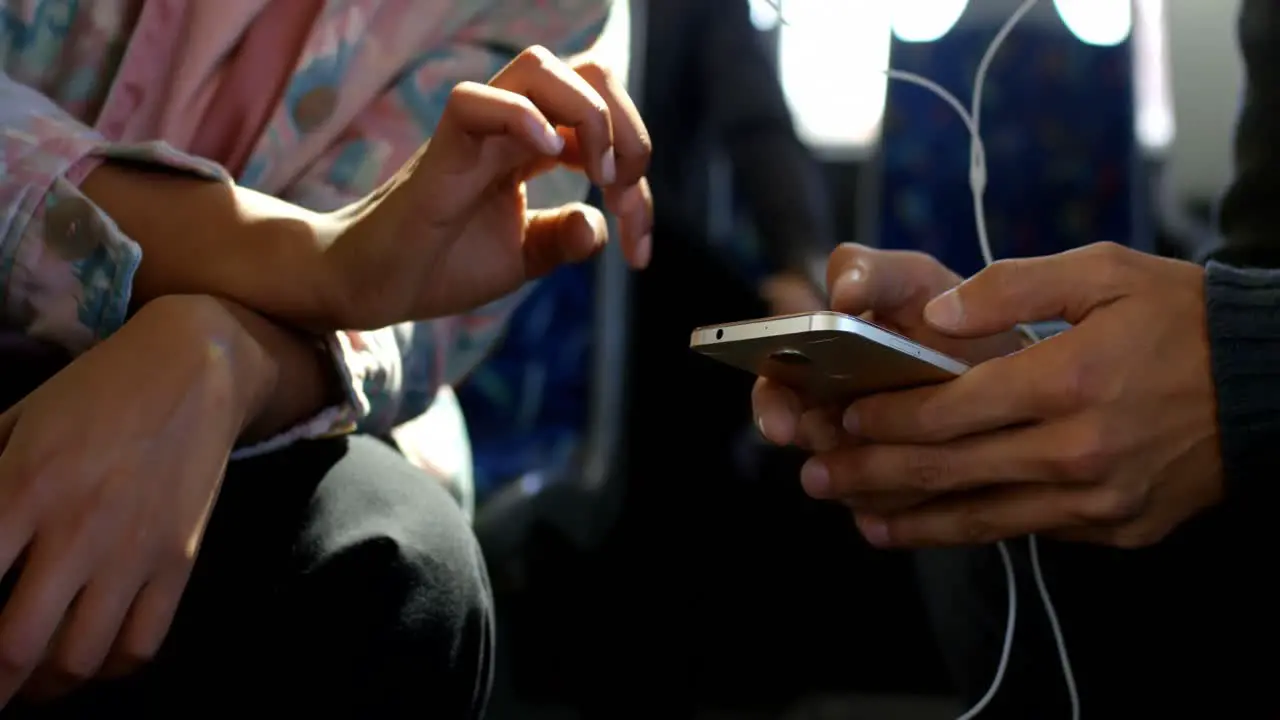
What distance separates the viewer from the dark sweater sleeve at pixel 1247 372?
21.6 inches

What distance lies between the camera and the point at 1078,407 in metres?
0.55

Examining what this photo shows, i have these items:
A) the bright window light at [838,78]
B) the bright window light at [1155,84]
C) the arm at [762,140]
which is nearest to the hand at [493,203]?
the bright window light at [838,78]

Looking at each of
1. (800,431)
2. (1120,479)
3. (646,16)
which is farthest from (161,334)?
(646,16)

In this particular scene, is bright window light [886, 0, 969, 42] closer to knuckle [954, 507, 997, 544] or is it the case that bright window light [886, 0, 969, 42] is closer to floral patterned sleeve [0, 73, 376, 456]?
knuckle [954, 507, 997, 544]

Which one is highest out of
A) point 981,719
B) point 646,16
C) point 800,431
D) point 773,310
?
point 800,431

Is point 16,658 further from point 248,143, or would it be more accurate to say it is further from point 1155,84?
point 1155,84

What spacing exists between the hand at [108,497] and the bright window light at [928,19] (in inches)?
57.9

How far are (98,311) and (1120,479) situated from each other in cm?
49

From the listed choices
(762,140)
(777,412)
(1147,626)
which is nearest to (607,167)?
(777,412)

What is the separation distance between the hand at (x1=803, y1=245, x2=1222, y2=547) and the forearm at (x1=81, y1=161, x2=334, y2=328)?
0.29m

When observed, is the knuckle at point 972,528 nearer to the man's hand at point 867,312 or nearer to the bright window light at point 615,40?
the man's hand at point 867,312

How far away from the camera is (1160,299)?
1.85 ft

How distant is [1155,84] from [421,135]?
1.64 metres

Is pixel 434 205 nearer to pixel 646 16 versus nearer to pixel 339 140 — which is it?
pixel 339 140
